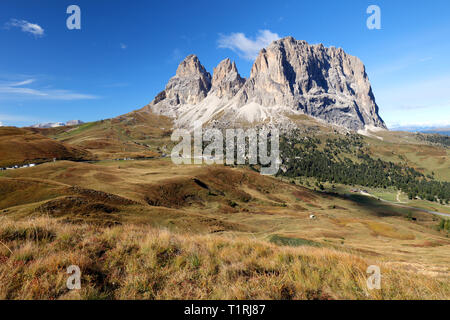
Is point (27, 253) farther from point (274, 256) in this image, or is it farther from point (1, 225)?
point (274, 256)

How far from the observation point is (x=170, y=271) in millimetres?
7344

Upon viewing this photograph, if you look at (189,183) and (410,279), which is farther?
(189,183)

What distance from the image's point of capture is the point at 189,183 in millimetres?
76312

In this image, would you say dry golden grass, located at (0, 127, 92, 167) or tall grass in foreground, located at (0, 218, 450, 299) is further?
dry golden grass, located at (0, 127, 92, 167)

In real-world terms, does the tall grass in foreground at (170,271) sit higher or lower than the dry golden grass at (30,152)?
lower

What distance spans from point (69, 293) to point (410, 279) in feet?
35.7

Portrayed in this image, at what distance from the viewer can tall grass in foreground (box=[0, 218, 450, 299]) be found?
608 centimetres

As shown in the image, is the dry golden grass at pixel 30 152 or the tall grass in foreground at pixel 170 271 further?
the dry golden grass at pixel 30 152

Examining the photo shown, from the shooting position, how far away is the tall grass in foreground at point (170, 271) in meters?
6.08

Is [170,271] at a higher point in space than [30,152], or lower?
lower

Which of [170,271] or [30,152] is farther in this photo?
[30,152]

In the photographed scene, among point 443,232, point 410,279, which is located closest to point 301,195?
point 443,232
